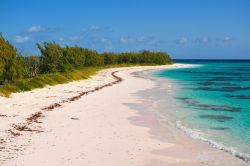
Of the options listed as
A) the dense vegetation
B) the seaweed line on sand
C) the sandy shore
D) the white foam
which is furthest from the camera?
the dense vegetation

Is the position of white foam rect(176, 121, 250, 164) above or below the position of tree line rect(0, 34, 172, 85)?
below

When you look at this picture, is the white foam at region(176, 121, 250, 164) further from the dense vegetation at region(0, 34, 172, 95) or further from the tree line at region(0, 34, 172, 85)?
the tree line at region(0, 34, 172, 85)

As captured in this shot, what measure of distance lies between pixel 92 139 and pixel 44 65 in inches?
1514

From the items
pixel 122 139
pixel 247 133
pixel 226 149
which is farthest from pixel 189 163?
pixel 247 133

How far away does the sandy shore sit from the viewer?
40.6 ft

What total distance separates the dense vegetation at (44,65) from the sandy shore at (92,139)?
812 cm

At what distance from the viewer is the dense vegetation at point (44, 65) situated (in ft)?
111

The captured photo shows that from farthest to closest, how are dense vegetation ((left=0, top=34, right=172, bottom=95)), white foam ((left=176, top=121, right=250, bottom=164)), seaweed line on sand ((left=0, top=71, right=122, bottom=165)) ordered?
dense vegetation ((left=0, top=34, right=172, bottom=95)), white foam ((left=176, top=121, right=250, bottom=164)), seaweed line on sand ((left=0, top=71, right=122, bottom=165))

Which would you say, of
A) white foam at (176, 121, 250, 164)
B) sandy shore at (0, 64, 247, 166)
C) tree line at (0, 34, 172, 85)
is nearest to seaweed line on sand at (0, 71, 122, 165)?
sandy shore at (0, 64, 247, 166)

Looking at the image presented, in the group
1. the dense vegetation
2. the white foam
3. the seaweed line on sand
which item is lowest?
the white foam

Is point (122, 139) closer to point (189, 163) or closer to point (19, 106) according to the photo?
point (189, 163)

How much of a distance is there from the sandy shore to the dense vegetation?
8.12 m

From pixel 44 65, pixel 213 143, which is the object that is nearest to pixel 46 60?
pixel 44 65

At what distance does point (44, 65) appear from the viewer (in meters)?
52.2
